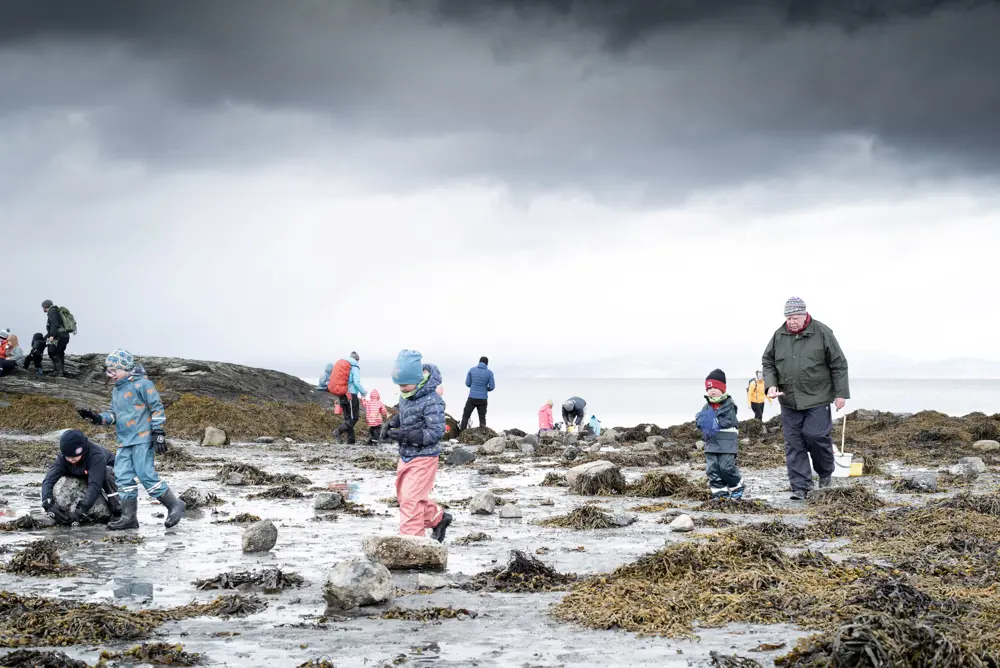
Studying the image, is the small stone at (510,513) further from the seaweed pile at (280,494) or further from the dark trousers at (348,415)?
the dark trousers at (348,415)

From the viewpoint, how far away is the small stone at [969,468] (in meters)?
15.3

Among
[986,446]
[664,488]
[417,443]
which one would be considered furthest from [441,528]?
[986,446]

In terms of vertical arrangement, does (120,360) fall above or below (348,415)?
above

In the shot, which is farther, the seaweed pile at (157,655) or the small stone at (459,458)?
the small stone at (459,458)

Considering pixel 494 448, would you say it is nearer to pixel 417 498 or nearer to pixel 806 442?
pixel 806 442

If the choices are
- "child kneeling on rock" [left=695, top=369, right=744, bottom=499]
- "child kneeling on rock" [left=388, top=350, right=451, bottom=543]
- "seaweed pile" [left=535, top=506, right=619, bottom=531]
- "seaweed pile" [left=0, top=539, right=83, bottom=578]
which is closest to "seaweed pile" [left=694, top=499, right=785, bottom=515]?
"child kneeling on rock" [left=695, top=369, right=744, bottom=499]

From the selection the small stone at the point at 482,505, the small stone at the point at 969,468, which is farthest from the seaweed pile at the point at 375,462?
the small stone at the point at 969,468

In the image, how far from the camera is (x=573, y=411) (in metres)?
32.9

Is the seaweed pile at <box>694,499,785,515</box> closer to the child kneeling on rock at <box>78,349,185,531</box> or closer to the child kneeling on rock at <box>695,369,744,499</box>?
the child kneeling on rock at <box>695,369,744,499</box>

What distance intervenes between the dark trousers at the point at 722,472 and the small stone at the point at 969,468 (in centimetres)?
528

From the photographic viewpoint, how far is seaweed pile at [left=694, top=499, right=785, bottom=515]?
1146 cm

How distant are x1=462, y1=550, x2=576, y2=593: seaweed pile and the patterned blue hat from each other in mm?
5342

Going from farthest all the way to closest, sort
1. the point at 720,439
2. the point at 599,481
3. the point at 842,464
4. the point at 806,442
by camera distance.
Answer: the point at 599,481, the point at 842,464, the point at 806,442, the point at 720,439

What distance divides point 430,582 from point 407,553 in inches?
30.9
